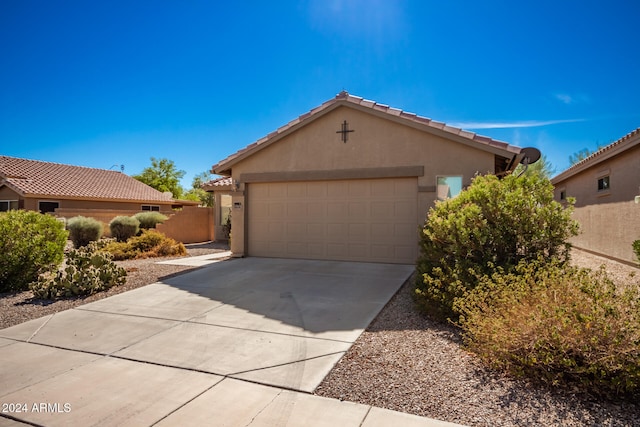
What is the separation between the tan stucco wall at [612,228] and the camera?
Answer: 1034 cm

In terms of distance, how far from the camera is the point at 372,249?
10383mm

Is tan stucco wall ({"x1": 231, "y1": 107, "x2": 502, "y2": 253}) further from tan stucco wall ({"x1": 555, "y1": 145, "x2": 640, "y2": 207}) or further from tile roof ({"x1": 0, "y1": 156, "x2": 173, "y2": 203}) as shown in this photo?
tile roof ({"x1": 0, "y1": 156, "x2": 173, "y2": 203})

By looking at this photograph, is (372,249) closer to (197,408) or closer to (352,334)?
(352,334)

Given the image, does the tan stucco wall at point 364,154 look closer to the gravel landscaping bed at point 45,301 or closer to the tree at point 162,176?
the gravel landscaping bed at point 45,301

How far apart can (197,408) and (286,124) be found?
9.10m

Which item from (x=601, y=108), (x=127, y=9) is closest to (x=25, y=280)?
(x=127, y=9)

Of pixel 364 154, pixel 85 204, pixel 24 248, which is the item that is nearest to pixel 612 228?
pixel 364 154

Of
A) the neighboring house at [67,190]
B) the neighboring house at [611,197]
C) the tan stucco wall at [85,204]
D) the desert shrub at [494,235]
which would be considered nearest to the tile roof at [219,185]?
the tan stucco wall at [85,204]

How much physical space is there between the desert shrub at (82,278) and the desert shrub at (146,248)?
4.72 m

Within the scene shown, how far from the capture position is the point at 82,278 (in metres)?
7.27

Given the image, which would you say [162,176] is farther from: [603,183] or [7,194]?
[603,183]

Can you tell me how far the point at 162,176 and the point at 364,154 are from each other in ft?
145

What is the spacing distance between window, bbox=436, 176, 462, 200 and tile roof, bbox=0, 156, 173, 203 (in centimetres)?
2339

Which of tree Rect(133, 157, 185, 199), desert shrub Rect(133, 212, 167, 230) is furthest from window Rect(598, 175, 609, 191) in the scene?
tree Rect(133, 157, 185, 199)
